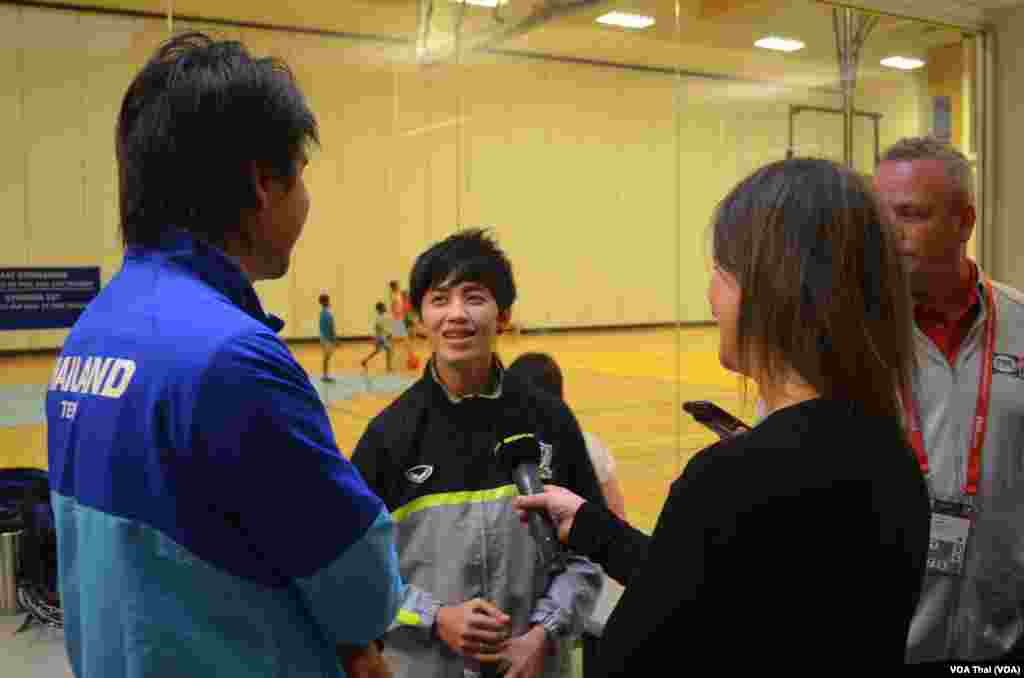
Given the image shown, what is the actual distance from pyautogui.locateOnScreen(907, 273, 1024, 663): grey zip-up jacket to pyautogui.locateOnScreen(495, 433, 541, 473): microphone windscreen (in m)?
0.83

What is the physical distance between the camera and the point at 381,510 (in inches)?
44.8

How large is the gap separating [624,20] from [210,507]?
19.8 feet

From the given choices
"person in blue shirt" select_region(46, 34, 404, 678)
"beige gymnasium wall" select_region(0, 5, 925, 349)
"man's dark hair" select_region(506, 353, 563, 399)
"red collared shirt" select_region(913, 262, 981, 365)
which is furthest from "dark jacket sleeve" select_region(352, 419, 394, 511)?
"beige gymnasium wall" select_region(0, 5, 925, 349)

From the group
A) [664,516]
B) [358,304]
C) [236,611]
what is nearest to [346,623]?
[236,611]

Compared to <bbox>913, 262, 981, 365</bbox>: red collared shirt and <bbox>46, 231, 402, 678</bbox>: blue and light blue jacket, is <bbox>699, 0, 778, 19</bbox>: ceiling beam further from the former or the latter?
<bbox>46, 231, 402, 678</bbox>: blue and light blue jacket

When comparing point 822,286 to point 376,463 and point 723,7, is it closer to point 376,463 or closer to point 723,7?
point 376,463

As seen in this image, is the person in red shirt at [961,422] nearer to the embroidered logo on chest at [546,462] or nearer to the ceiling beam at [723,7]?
the embroidered logo on chest at [546,462]

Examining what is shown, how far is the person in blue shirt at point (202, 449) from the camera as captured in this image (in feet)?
3.47

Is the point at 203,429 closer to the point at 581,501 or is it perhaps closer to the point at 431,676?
the point at 581,501

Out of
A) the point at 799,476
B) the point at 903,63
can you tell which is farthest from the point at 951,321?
the point at 903,63

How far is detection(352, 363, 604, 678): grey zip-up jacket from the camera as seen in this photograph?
6.66 ft

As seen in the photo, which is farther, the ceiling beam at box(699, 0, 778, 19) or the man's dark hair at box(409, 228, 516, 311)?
the ceiling beam at box(699, 0, 778, 19)

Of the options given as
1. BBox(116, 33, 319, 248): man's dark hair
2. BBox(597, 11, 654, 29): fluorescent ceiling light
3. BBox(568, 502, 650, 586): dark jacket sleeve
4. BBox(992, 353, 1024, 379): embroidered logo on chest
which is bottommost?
BBox(568, 502, 650, 586): dark jacket sleeve

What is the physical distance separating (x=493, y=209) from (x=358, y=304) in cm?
119
